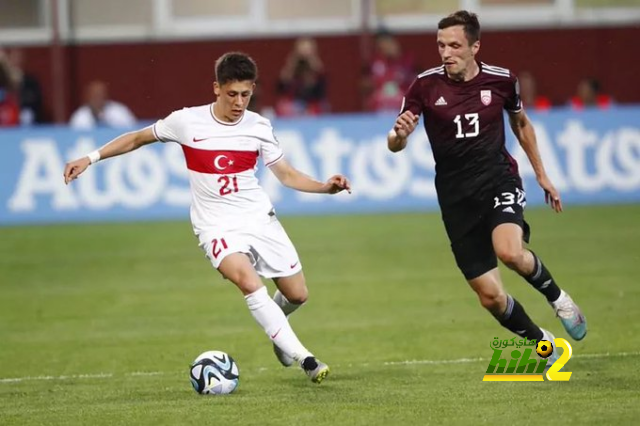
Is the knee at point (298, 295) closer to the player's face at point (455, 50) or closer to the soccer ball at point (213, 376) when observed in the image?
the soccer ball at point (213, 376)

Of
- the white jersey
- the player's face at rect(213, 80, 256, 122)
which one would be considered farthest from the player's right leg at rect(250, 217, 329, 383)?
the player's face at rect(213, 80, 256, 122)

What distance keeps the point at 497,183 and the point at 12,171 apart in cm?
1182

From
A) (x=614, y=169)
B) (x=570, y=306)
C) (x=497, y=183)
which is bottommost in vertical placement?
(x=614, y=169)

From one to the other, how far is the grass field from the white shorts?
0.77 metres

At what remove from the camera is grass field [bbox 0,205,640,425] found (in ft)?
25.2

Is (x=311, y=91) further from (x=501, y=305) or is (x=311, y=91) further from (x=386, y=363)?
(x=501, y=305)

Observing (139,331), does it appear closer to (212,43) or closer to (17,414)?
(17,414)

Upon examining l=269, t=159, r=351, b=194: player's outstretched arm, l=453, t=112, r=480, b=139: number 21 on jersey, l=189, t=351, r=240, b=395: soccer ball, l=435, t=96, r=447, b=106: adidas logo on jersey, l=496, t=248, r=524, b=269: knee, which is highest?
l=435, t=96, r=447, b=106: adidas logo on jersey

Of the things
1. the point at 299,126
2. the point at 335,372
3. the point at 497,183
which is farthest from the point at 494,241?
the point at 299,126

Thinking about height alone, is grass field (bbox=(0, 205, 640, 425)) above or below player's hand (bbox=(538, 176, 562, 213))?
below

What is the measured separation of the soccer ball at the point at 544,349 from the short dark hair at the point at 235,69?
8.44 feet

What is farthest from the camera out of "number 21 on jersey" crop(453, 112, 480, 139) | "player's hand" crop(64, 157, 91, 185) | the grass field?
"number 21 on jersey" crop(453, 112, 480, 139)

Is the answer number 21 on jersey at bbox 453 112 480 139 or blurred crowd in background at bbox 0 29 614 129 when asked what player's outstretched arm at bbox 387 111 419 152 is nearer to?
number 21 on jersey at bbox 453 112 480 139

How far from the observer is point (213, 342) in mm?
10609
